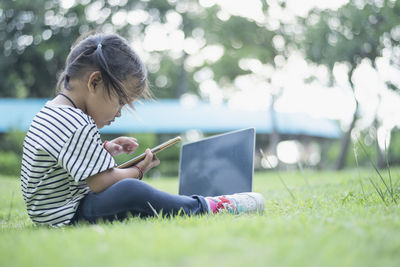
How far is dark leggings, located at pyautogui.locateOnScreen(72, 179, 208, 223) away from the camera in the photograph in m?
1.75

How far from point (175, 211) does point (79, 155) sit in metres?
0.55

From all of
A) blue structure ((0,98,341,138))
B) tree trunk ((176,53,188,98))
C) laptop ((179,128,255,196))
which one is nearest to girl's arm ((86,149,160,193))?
laptop ((179,128,255,196))

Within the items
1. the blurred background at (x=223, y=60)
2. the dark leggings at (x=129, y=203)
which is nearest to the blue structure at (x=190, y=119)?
the blurred background at (x=223, y=60)

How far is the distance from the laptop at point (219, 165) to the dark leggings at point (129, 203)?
44 cm

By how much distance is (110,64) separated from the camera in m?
1.96

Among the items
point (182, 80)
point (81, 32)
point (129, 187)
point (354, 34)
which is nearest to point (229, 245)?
point (129, 187)

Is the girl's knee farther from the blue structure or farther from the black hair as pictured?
the blue structure

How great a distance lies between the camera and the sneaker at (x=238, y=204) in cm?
197

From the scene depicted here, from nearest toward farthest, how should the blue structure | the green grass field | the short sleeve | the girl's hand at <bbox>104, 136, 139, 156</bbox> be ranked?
the green grass field
the short sleeve
the girl's hand at <bbox>104, 136, 139, 156</bbox>
the blue structure

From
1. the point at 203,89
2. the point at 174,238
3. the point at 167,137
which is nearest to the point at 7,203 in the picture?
the point at 174,238

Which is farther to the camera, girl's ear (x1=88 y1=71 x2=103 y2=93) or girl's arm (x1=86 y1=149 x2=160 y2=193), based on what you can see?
girl's ear (x1=88 y1=71 x2=103 y2=93)

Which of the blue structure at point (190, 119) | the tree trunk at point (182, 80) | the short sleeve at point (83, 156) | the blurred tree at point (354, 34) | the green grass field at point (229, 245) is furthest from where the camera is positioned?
the tree trunk at point (182, 80)

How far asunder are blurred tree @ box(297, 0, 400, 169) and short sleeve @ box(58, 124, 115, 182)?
866cm

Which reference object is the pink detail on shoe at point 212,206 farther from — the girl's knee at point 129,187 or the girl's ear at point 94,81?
the girl's ear at point 94,81
